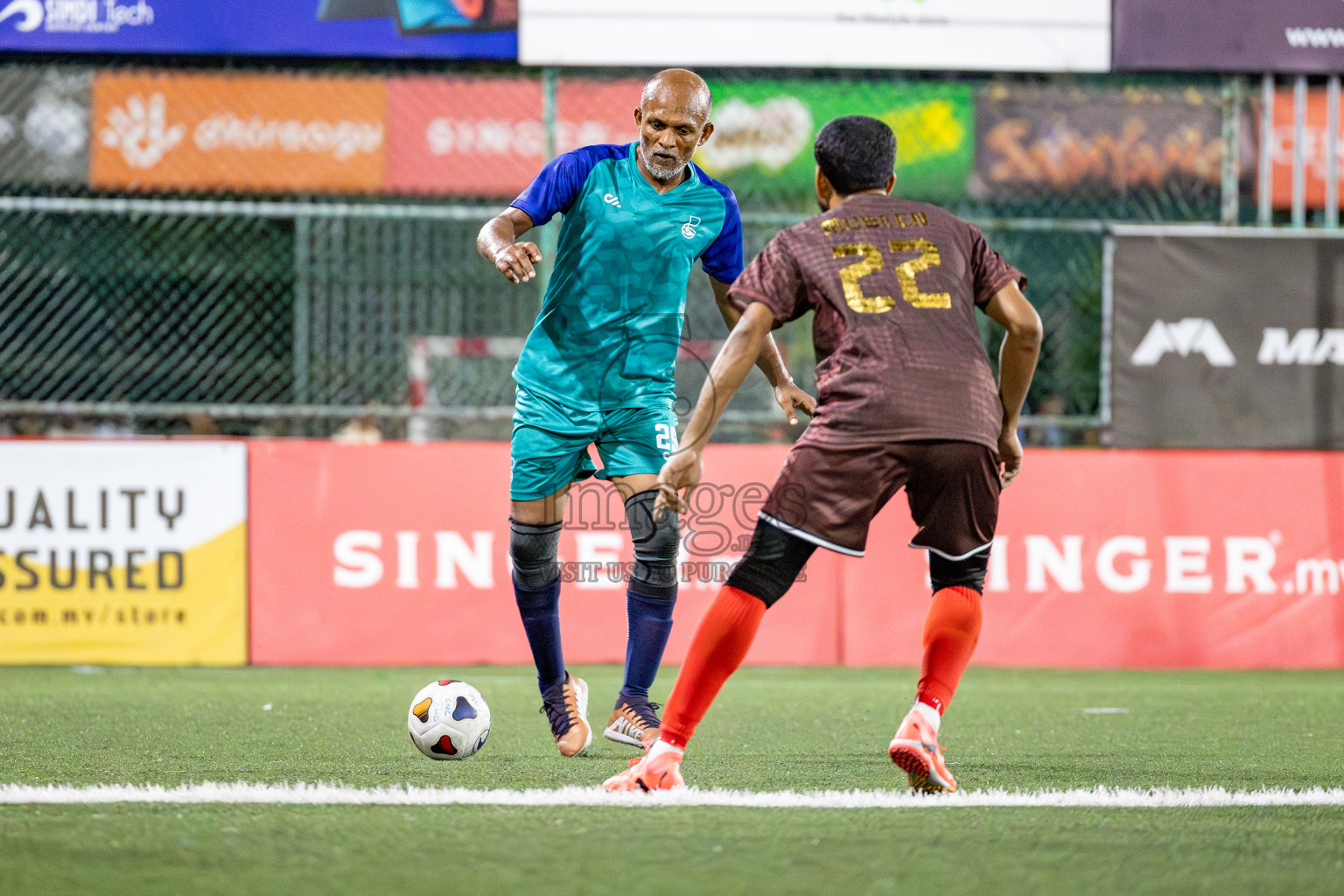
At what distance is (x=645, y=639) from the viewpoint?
190 inches

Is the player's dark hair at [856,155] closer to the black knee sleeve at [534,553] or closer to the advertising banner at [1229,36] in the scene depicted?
the black knee sleeve at [534,553]

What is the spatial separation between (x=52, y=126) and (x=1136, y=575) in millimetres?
7695

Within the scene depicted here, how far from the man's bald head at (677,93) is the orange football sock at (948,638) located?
1.64 meters

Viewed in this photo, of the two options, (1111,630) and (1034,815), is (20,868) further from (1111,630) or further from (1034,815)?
(1111,630)

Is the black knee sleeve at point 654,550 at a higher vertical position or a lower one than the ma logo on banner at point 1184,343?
lower

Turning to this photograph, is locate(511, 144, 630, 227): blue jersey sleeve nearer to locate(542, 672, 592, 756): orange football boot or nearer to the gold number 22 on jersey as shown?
the gold number 22 on jersey

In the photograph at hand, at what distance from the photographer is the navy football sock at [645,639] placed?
15.7 ft

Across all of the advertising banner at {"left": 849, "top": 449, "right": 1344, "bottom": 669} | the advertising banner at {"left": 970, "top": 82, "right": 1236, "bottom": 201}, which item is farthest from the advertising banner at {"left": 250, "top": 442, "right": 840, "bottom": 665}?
the advertising banner at {"left": 970, "top": 82, "right": 1236, "bottom": 201}

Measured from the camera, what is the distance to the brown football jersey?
3.65 m

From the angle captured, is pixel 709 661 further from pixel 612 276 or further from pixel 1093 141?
pixel 1093 141

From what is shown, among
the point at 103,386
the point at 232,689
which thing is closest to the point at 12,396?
the point at 103,386

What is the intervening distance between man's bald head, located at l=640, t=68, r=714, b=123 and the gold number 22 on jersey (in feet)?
3.56

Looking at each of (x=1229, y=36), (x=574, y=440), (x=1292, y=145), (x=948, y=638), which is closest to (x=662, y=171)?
(x=574, y=440)

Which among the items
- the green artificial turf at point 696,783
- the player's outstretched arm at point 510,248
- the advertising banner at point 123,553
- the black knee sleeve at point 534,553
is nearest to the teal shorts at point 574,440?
the black knee sleeve at point 534,553
